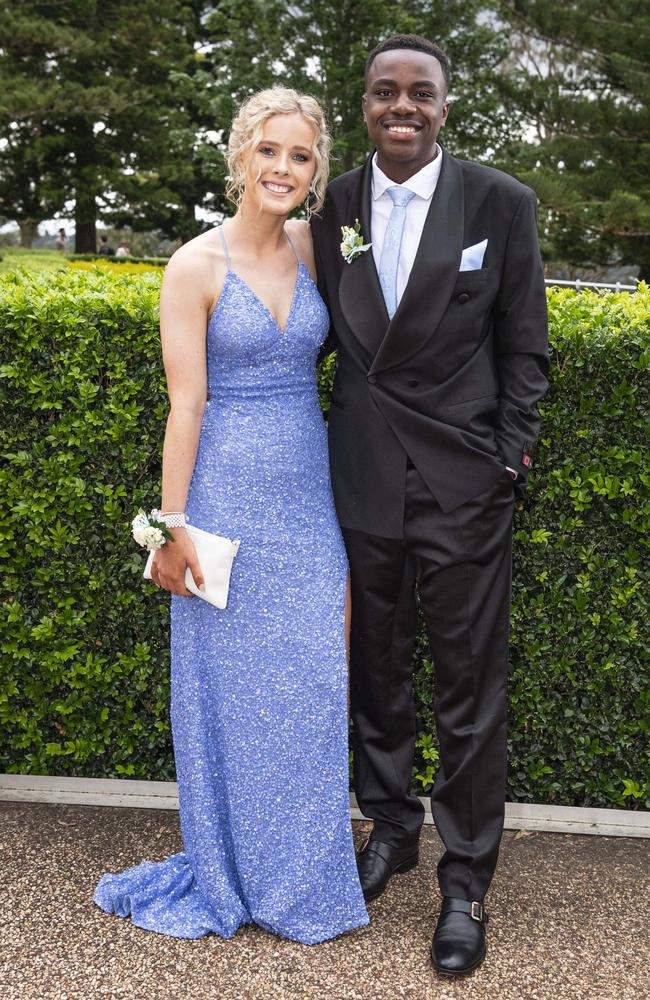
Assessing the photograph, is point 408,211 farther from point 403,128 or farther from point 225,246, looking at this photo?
point 225,246

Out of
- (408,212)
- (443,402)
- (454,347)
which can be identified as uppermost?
(408,212)

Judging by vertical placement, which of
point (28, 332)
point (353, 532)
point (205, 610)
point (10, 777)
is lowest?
point (10, 777)

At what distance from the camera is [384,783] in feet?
11.0

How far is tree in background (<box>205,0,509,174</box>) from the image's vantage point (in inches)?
762

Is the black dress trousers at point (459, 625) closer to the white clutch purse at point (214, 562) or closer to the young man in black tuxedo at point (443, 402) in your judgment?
the young man in black tuxedo at point (443, 402)

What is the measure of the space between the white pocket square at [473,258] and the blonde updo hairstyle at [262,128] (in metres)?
0.52

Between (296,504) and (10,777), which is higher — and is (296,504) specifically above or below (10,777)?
above

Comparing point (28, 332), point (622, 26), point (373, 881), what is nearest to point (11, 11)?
point (622, 26)

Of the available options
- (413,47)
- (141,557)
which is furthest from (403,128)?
(141,557)

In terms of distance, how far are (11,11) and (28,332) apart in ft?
77.4

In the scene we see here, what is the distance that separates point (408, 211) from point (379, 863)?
2087 millimetres

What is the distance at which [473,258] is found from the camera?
2.89 meters

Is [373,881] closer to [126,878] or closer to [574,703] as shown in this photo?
[126,878]

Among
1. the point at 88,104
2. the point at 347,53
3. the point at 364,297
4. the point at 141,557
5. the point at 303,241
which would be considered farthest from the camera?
the point at 88,104
